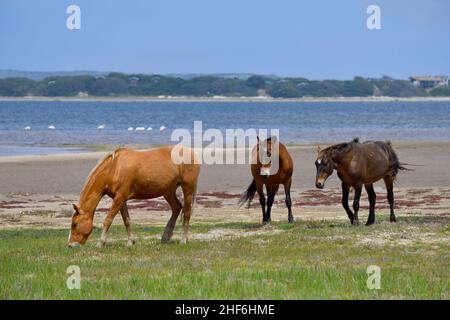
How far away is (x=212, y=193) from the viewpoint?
33.5m

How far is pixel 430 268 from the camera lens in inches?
528

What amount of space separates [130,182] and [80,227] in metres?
1.23

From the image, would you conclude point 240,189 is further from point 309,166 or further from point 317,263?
point 317,263

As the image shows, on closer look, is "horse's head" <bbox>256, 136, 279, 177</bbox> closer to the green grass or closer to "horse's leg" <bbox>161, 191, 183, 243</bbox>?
the green grass

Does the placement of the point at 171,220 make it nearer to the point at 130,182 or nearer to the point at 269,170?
the point at 130,182

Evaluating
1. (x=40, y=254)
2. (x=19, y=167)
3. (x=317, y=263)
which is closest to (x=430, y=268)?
(x=317, y=263)

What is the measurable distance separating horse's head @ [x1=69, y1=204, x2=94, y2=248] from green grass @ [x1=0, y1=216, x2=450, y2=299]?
0.65 ft

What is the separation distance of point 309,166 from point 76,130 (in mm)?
48189

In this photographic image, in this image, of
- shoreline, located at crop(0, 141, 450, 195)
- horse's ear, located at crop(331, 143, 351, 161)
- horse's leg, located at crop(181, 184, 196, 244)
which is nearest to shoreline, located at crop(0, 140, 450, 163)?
shoreline, located at crop(0, 141, 450, 195)

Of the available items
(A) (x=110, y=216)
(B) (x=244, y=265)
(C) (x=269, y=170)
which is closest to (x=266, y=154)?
(C) (x=269, y=170)

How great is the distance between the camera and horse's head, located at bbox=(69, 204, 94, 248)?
16141 mm

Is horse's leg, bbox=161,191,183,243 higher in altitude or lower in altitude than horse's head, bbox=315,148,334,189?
lower

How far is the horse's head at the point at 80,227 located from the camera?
16.1 m

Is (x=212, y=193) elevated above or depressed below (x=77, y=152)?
above
